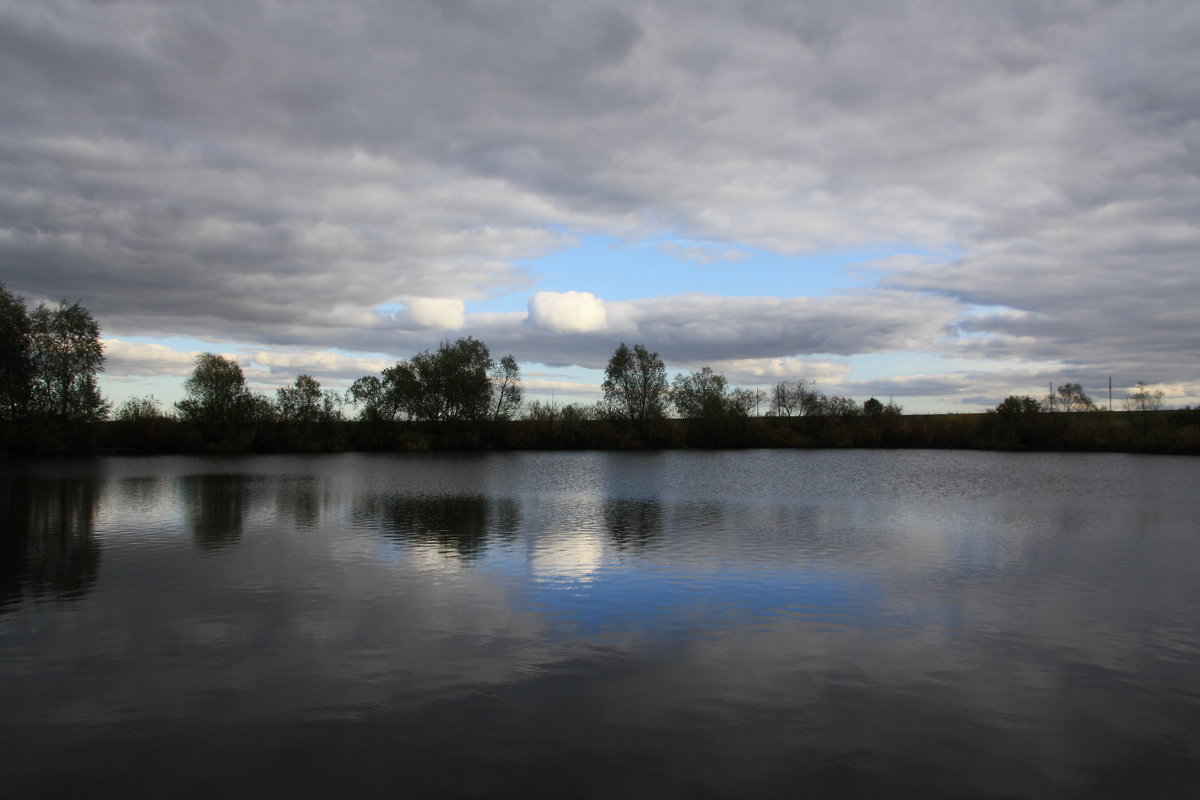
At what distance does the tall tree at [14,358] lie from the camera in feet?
181

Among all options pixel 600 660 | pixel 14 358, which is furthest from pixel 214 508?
pixel 14 358

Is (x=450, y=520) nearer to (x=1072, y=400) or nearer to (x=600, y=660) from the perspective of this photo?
(x=600, y=660)

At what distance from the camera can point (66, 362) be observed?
60781 mm

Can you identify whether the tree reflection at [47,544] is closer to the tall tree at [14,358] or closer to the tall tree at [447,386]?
the tall tree at [14,358]

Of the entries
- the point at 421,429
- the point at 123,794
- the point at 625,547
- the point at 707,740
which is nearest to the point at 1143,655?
the point at 707,740

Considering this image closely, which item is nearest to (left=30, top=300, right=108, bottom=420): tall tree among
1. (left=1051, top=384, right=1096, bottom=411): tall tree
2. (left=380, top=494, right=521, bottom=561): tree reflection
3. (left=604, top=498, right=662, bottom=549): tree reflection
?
(left=380, top=494, right=521, bottom=561): tree reflection

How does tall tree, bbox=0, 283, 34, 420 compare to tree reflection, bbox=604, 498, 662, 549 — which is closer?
tree reflection, bbox=604, 498, 662, 549

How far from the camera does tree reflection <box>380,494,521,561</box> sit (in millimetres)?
17625

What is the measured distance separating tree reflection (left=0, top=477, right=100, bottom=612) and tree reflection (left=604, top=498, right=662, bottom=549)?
438 inches

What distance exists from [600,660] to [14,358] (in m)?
65.8

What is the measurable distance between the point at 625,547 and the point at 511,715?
32.7 ft

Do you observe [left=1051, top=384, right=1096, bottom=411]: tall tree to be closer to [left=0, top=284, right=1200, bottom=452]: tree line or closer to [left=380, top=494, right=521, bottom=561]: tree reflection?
[left=0, top=284, right=1200, bottom=452]: tree line

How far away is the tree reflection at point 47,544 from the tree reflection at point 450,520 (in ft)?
22.1

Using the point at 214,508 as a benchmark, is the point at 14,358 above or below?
above
